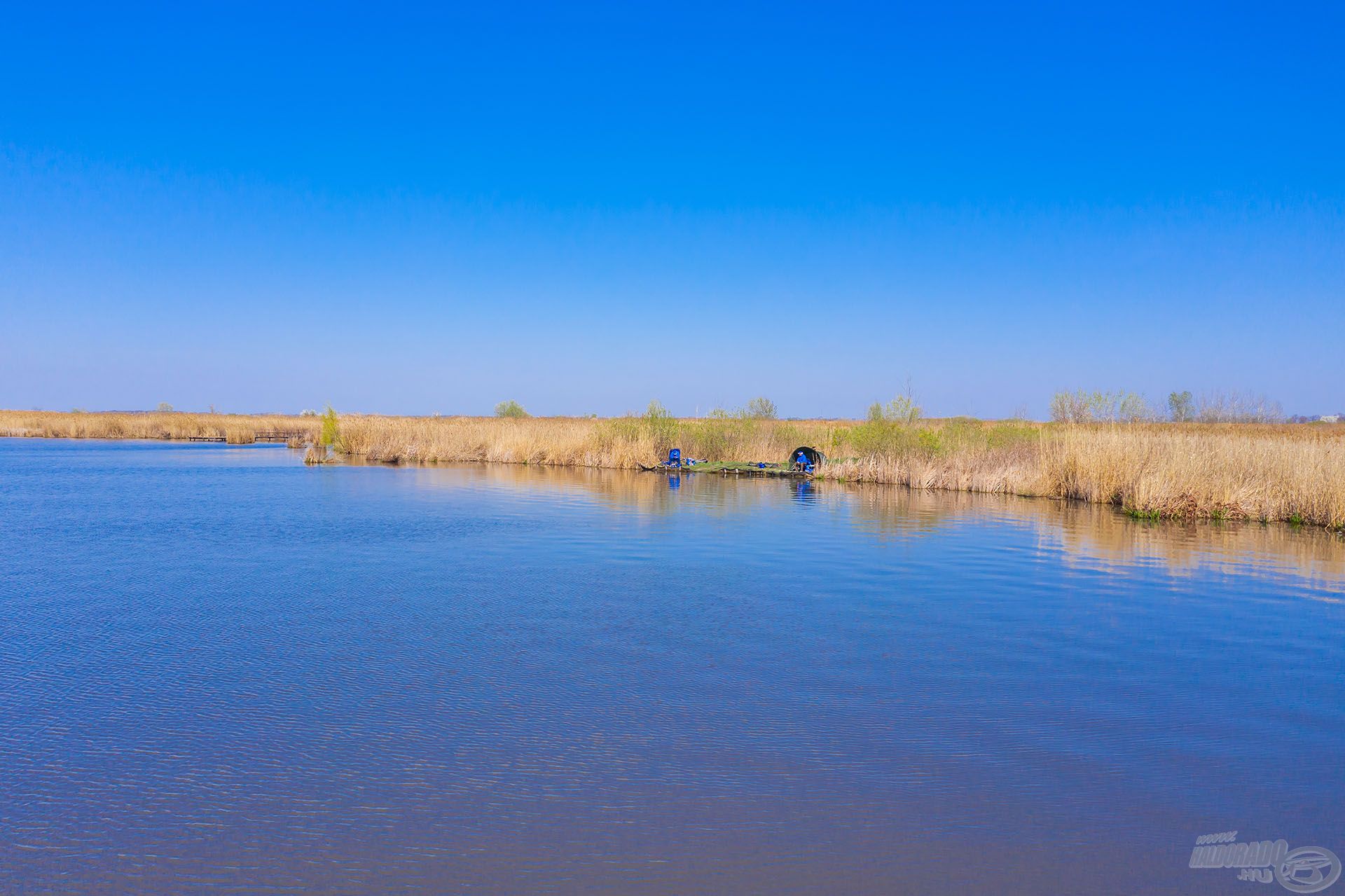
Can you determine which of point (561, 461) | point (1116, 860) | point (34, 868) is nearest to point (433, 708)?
point (34, 868)

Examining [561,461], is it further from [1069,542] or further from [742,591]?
[742,591]

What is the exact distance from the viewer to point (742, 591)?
848 cm

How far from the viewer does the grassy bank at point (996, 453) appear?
49.9 feet

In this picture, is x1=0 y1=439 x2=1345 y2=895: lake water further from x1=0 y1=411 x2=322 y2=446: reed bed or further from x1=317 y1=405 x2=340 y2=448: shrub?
x1=0 y1=411 x2=322 y2=446: reed bed

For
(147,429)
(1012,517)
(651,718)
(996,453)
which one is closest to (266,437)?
(147,429)

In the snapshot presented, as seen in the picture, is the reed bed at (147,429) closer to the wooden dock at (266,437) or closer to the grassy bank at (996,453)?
the wooden dock at (266,437)

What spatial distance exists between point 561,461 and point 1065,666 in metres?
23.2

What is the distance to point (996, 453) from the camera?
→ 21625 millimetres

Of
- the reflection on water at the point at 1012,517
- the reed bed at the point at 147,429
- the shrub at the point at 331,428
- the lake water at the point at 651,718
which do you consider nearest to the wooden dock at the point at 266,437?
the reed bed at the point at 147,429

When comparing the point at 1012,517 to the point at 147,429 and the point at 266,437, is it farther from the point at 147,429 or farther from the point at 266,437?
the point at 147,429

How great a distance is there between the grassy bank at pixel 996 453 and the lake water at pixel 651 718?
450 cm

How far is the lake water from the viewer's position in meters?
3.45

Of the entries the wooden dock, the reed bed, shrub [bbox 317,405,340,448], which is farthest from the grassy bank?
the reed bed

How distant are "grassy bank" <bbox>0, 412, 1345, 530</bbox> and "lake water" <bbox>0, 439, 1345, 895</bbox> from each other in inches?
177
